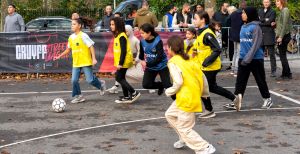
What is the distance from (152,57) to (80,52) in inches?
75.5

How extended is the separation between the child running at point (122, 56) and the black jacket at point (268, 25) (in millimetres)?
4584

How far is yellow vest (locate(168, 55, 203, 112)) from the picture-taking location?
722 cm

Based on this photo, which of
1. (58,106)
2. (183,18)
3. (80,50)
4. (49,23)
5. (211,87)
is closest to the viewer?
(211,87)

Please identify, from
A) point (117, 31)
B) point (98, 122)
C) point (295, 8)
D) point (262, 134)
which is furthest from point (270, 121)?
point (295, 8)

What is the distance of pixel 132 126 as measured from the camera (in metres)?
9.29

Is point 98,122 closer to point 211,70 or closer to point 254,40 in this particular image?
point 211,70

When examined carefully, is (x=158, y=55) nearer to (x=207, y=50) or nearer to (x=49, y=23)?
(x=207, y=50)

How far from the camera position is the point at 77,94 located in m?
11.8

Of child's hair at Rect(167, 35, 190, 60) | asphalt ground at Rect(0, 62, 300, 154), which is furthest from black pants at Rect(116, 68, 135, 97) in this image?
child's hair at Rect(167, 35, 190, 60)

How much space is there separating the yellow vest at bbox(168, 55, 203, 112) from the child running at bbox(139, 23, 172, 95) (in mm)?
2837

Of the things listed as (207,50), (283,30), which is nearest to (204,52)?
(207,50)

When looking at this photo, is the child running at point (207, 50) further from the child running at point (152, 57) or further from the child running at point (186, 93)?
the child running at point (186, 93)

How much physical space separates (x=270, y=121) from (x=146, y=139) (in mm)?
2342

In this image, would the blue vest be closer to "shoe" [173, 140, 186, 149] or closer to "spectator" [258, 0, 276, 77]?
"shoe" [173, 140, 186, 149]
